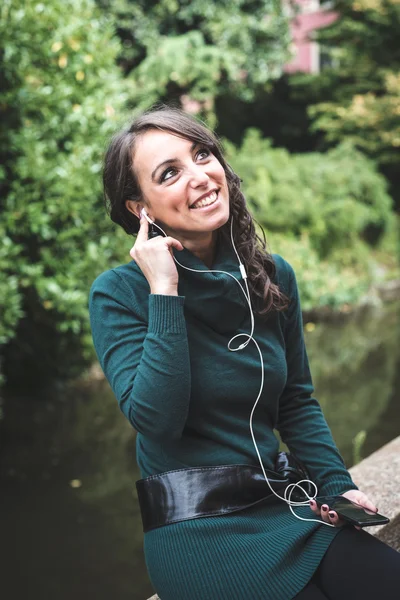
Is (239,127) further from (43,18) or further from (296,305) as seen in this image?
(296,305)

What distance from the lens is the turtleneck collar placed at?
66.4 inches

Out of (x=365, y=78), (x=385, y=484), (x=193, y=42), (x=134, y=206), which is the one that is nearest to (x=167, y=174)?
(x=134, y=206)

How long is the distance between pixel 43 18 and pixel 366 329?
20.1ft

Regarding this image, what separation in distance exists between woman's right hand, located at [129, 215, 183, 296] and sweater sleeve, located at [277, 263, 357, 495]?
49 cm

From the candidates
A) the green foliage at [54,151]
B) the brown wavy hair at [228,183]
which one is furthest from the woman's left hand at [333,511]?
the green foliage at [54,151]

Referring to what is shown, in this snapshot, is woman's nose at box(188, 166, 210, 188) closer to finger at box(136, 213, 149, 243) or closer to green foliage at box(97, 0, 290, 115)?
finger at box(136, 213, 149, 243)

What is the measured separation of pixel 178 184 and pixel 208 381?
538 mm

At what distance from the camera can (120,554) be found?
11.7 ft

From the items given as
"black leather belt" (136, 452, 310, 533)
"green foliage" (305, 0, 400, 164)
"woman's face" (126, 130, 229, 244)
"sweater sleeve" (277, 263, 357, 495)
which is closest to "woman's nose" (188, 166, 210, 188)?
"woman's face" (126, 130, 229, 244)

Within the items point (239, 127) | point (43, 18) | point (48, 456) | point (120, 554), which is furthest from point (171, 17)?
point (120, 554)

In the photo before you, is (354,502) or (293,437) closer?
(354,502)

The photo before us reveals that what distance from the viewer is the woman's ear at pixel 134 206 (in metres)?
1.79

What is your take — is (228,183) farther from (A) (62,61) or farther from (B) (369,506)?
(A) (62,61)

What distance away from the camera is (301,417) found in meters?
1.91
